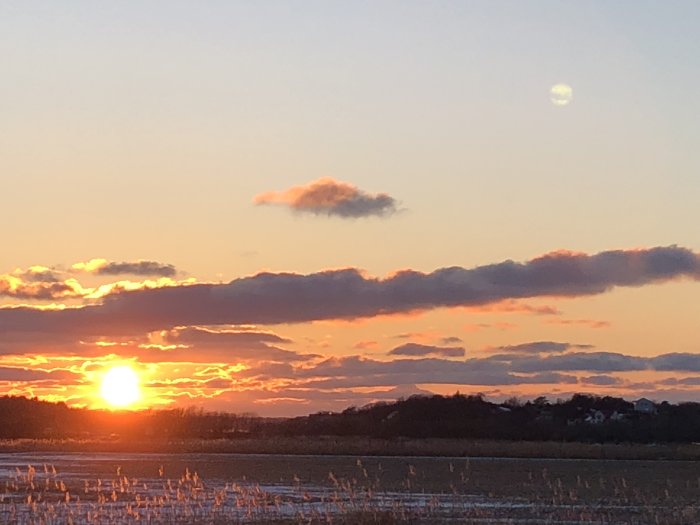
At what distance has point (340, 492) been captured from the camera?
173ft

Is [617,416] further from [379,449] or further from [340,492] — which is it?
[340,492]

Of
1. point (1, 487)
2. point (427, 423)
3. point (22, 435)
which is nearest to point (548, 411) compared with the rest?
point (427, 423)

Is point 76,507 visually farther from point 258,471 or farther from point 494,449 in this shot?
Result: point 494,449

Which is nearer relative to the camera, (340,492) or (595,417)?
(340,492)

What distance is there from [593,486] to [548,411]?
105 m

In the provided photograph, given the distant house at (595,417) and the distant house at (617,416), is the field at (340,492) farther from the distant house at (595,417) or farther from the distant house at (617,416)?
the distant house at (617,416)

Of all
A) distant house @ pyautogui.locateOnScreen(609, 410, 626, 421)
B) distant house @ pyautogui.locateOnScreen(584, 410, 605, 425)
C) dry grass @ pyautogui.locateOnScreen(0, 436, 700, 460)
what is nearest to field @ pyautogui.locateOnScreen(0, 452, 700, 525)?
dry grass @ pyautogui.locateOnScreen(0, 436, 700, 460)

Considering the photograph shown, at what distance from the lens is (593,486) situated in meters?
62.0

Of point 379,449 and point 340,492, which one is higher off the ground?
point 379,449

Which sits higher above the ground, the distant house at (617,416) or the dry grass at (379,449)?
the distant house at (617,416)

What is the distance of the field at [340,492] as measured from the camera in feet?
137

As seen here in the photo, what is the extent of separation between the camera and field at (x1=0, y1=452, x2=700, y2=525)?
4175cm

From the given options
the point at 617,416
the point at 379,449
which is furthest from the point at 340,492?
the point at 617,416

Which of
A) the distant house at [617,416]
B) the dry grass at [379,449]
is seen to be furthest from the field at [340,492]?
the distant house at [617,416]
